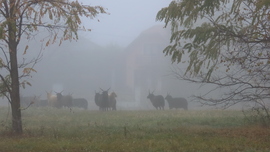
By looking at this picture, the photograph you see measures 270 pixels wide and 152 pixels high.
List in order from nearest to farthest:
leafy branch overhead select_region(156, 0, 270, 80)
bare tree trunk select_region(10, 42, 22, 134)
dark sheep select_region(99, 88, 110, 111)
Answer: leafy branch overhead select_region(156, 0, 270, 80)
bare tree trunk select_region(10, 42, 22, 134)
dark sheep select_region(99, 88, 110, 111)

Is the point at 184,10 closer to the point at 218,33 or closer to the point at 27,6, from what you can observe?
the point at 218,33

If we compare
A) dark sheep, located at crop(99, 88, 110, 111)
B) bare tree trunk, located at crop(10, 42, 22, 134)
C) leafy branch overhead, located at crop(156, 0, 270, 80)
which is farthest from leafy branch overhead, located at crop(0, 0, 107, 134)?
dark sheep, located at crop(99, 88, 110, 111)

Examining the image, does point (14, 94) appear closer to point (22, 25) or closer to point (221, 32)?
point (22, 25)

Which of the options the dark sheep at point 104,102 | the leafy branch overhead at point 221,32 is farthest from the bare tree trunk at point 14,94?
the dark sheep at point 104,102

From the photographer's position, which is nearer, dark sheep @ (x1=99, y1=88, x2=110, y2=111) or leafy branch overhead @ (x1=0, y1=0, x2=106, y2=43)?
leafy branch overhead @ (x1=0, y1=0, x2=106, y2=43)

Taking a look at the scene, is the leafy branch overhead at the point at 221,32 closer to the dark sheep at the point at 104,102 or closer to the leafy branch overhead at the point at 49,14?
the leafy branch overhead at the point at 49,14

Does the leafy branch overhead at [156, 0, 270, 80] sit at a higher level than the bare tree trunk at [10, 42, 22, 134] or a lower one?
higher

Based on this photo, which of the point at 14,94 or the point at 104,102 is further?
the point at 104,102

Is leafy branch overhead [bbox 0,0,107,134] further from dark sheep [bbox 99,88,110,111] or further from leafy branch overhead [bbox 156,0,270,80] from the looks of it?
dark sheep [bbox 99,88,110,111]

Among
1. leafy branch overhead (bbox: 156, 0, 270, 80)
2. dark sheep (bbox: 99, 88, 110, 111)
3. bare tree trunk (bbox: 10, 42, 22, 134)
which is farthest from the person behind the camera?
dark sheep (bbox: 99, 88, 110, 111)

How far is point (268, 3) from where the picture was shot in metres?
8.65

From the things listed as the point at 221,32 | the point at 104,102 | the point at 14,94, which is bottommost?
the point at 104,102

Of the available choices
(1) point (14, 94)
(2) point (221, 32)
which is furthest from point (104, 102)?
(2) point (221, 32)

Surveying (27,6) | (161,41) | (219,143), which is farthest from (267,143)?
(161,41)
